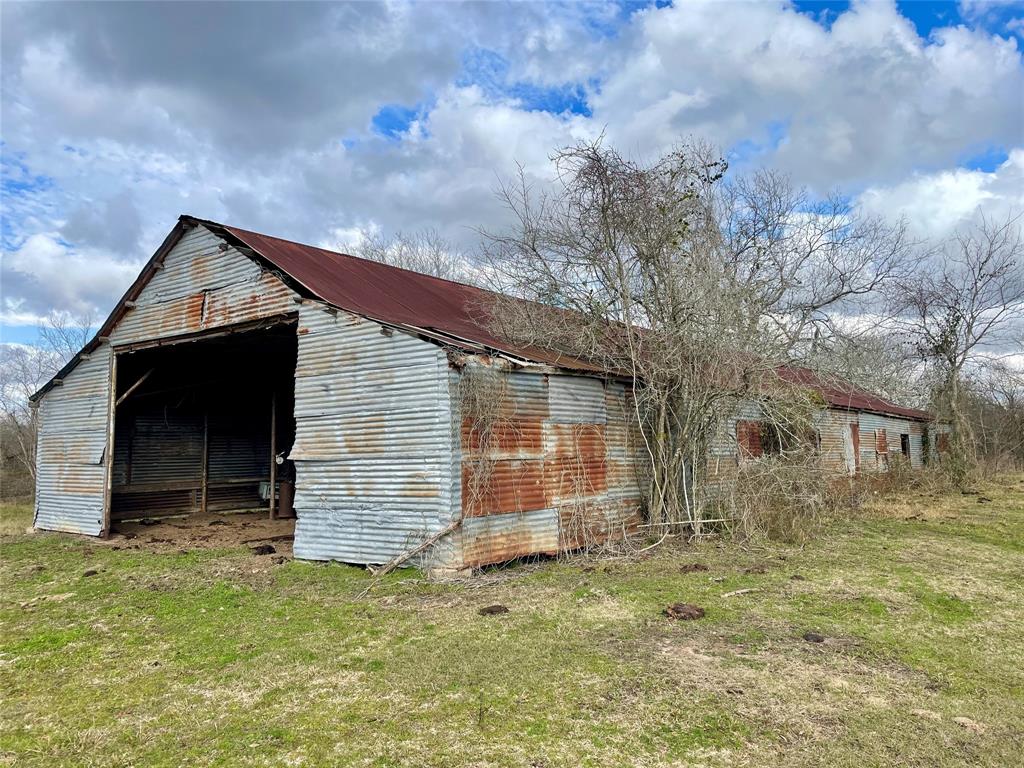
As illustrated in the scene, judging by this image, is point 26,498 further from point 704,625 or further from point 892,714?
point 892,714

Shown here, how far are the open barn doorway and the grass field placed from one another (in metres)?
6.02

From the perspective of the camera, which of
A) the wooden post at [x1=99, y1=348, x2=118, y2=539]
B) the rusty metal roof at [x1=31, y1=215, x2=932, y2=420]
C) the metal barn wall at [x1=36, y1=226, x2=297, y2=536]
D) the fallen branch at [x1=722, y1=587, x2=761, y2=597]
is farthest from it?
the wooden post at [x1=99, y1=348, x2=118, y2=539]

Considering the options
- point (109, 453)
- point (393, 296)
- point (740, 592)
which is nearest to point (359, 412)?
point (393, 296)

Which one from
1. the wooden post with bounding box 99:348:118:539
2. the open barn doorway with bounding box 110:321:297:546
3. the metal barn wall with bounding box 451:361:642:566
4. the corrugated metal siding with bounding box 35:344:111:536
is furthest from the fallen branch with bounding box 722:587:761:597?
the corrugated metal siding with bounding box 35:344:111:536

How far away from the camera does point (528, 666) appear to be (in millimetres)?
5520

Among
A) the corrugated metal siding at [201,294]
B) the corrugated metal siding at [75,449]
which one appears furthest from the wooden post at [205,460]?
the corrugated metal siding at [201,294]

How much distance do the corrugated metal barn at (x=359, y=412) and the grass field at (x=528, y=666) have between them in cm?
82

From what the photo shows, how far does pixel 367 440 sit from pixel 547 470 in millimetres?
2642

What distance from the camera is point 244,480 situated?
18484 millimetres

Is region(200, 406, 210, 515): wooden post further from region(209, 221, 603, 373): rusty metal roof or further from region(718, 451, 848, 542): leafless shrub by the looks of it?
region(718, 451, 848, 542): leafless shrub

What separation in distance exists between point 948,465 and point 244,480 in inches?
835

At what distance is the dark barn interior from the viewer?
15686 mm

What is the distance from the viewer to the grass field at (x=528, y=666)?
13.6ft

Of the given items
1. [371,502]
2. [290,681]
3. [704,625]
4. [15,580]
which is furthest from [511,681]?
[15,580]
